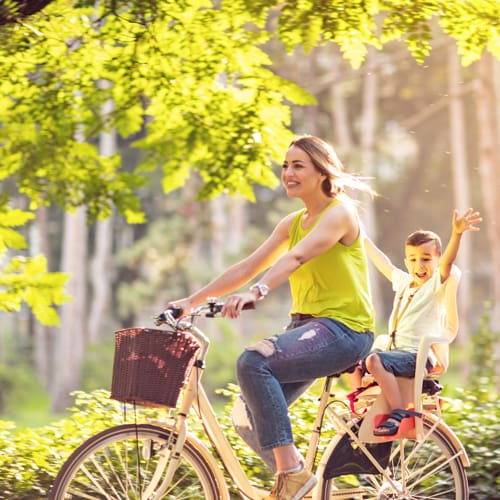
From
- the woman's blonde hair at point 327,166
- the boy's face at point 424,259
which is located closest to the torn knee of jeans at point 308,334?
the woman's blonde hair at point 327,166

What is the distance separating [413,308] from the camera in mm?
4918

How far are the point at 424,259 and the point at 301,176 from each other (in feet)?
2.49

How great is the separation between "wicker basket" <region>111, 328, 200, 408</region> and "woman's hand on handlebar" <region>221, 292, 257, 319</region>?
0.27m

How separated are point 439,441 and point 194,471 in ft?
3.87

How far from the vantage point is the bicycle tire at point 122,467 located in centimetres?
429

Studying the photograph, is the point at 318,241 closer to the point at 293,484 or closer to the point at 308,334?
the point at 308,334

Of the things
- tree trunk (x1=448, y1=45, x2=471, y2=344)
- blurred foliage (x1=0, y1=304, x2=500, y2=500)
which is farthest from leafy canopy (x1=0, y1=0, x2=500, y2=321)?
tree trunk (x1=448, y1=45, x2=471, y2=344)

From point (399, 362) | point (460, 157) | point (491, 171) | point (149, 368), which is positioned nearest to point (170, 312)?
point (149, 368)

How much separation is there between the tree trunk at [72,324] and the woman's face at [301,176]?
73.2 ft

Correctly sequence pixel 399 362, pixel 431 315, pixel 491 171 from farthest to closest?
pixel 491 171
pixel 431 315
pixel 399 362

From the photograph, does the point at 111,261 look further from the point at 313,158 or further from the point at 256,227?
the point at 313,158

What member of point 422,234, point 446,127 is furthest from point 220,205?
point 422,234

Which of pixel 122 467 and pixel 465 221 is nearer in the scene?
pixel 122 467

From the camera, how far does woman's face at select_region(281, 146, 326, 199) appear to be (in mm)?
4609
